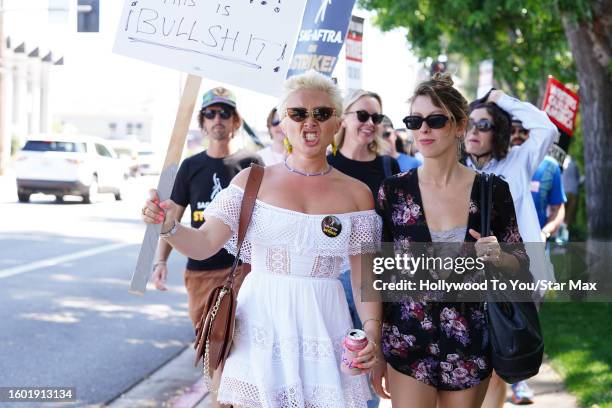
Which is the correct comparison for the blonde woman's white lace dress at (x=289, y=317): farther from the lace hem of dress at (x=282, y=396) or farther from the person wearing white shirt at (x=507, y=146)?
the person wearing white shirt at (x=507, y=146)

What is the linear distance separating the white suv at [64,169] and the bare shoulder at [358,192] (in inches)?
524

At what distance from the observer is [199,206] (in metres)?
5.61

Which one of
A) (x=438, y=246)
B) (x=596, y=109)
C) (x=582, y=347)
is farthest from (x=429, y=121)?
(x=596, y=109)

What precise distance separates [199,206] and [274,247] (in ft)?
7.25

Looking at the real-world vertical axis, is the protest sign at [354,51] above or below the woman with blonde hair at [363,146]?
above

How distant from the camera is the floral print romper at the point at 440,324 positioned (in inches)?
139

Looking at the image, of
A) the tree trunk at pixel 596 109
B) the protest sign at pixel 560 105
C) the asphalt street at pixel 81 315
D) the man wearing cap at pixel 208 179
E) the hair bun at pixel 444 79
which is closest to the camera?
the hair bun at pixel 444 79

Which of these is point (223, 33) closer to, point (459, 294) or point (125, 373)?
point (459, 294)

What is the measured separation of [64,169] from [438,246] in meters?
16.1

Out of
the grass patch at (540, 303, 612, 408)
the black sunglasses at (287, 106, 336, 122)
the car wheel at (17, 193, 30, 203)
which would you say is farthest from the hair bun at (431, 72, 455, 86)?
the car wheel at (17, 193, 30, 203)

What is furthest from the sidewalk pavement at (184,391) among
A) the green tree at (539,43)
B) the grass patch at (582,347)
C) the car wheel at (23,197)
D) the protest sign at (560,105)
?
the car wheel at (23,197)

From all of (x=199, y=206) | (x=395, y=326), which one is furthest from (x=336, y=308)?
(x=199, y=206)

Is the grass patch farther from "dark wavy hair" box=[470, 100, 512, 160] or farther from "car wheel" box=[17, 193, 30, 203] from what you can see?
"car wheel" box=[17, 193, 30, 203]

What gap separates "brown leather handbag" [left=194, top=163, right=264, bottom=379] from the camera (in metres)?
3.39
